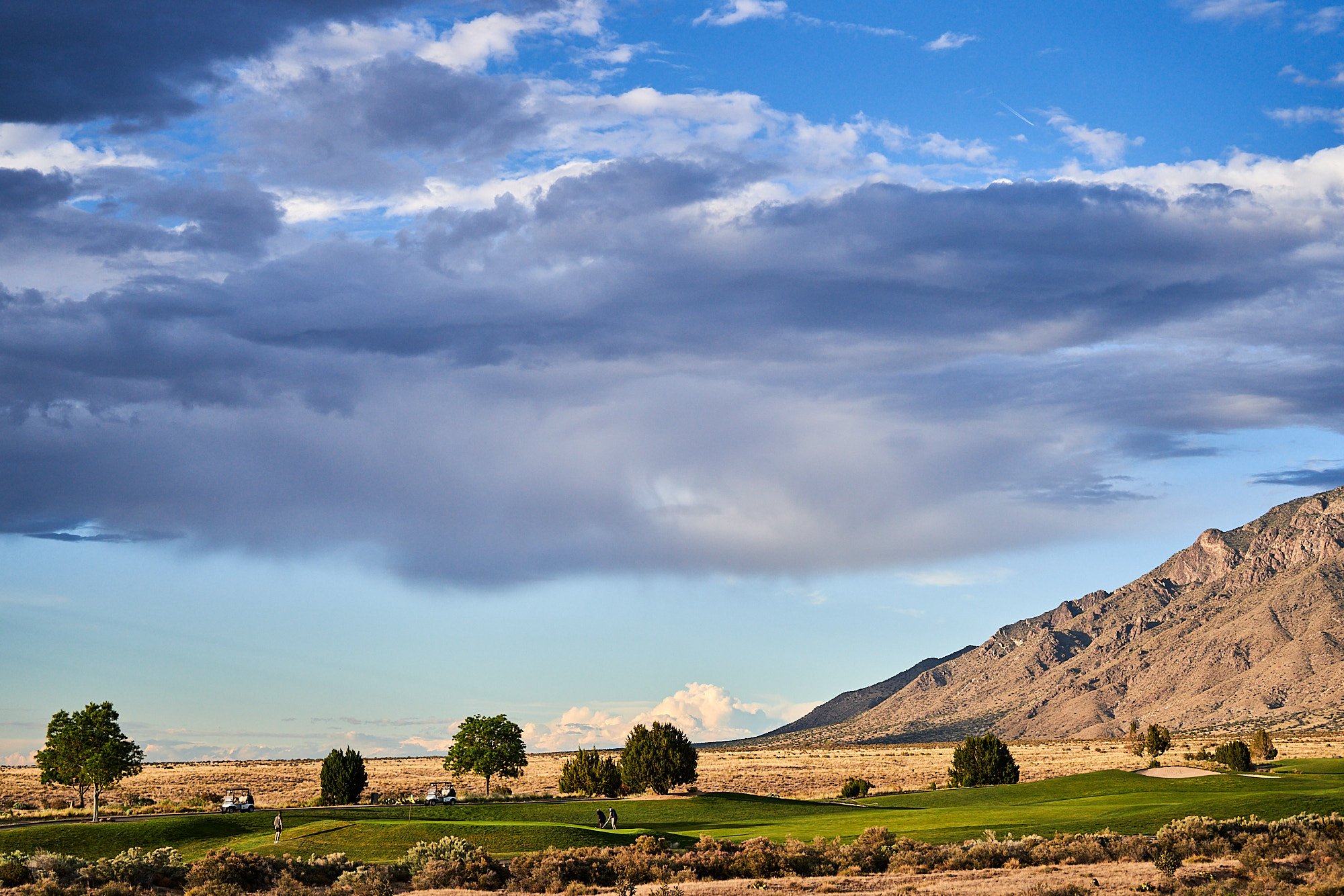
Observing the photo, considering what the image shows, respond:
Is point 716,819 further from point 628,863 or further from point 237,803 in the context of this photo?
point 237,803

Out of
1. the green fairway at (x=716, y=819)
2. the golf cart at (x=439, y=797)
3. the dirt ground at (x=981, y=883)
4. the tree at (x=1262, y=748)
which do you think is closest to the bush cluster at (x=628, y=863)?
the dirt ground at (x=981, y=883)

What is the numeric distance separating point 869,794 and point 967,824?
2923 cm

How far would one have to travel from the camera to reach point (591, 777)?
75.5 metres

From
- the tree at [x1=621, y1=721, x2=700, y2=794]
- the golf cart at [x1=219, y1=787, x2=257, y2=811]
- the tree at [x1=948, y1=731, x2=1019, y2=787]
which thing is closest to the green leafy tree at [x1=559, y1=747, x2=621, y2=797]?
the tree at [x1=621, y1=721, x2=700, y2=794]

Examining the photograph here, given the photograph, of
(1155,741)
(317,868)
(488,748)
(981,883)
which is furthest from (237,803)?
(1155,741)

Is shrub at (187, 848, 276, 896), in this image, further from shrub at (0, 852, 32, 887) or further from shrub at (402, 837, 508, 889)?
shrub at (0, 852, 32, 887)

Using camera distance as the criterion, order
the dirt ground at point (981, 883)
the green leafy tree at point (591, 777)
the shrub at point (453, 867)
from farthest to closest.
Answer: the green leafy tree at point (591, 777) < the shrub at point (453, 867) < the dirt ground at point (981, 883)

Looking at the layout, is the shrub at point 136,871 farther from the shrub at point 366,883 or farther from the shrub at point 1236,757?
the shrub at point 1236,757

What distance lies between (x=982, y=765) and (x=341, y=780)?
1645 inches

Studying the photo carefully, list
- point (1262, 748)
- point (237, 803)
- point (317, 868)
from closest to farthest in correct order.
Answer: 1. point (317, 868)
2. point (237, 803)
3. point (1262, 748)

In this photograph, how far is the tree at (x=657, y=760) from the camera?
72.0 m

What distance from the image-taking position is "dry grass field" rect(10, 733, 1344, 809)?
3597 inches

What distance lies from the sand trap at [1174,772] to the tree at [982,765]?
8.97 meters

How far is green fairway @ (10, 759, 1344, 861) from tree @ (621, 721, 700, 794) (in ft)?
21.6
